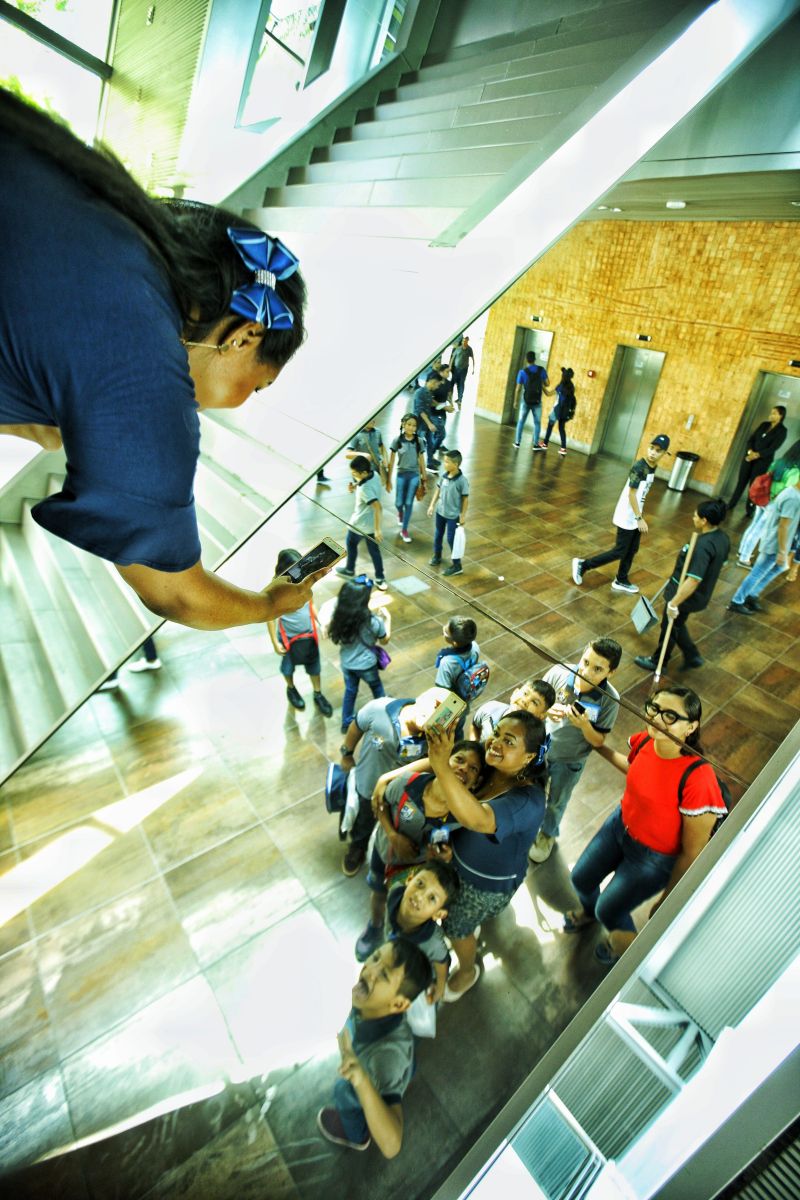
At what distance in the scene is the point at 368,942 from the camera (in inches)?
95.0

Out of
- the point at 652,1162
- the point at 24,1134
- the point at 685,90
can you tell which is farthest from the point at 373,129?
the point at 24,1134

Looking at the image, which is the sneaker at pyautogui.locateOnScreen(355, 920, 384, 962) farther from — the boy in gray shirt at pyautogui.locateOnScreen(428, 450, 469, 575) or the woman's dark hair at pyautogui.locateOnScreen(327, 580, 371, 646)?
the boy in gray shirt at pyautogui.locateOnScreen(428, 450, 469, 575)

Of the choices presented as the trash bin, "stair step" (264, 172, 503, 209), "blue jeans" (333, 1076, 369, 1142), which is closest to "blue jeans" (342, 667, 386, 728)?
"blue jeans" (333, 1076, 369, 1142)

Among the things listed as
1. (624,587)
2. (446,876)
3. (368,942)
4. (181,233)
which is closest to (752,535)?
(624,587)

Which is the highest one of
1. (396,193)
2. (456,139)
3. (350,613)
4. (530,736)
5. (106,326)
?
(456,139)

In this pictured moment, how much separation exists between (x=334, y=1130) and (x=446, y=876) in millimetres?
987

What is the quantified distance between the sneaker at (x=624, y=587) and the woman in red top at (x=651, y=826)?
355cm

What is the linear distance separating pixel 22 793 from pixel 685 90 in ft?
17.1

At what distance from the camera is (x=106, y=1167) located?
1.84m

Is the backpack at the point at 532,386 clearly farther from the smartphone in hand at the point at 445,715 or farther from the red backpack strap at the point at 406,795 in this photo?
the red backpack strap at the point at 406,795

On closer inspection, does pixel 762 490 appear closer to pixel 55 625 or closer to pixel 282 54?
pixel 282 54

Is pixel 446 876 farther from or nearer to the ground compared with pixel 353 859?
farther from the ground

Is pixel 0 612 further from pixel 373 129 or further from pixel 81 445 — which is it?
pixel 373 129

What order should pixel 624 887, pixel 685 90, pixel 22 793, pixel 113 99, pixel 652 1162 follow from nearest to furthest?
pixel 652 1162, pixel 624 887, pixel 685 90, pixel 22 793, pixel 113 99
